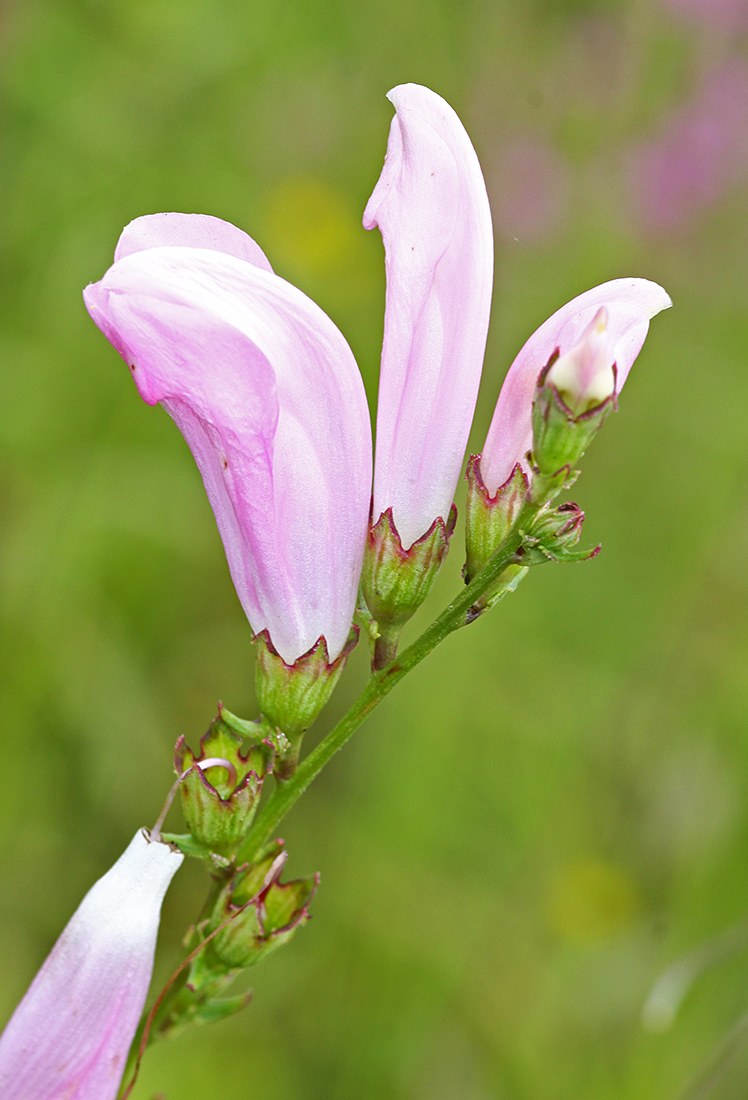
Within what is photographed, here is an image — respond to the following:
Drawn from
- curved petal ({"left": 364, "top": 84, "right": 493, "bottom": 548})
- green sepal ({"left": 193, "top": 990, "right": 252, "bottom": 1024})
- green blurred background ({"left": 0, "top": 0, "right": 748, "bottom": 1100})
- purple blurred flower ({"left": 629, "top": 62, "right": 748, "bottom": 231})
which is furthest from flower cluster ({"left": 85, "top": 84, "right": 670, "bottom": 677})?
purple blurred flower ({"left": 629, "top": 62, "right": 748, "bottom": 231})

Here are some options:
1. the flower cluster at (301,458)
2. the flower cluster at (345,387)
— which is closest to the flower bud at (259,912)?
the flower cluster at (301,458)

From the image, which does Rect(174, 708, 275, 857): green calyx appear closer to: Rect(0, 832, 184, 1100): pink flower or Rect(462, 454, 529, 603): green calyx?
Rect(0, 832, 184, 1100): pink flower

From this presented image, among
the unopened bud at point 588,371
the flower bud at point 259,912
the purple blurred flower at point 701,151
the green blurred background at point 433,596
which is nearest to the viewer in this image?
the unopened bud at point 588,371

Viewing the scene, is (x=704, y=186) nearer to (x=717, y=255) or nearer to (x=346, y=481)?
(x=717, y=255)

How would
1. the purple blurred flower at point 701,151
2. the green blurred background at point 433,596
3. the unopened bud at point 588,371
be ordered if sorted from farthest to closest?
the purple blurred flower at point 701,151 < the green blurred background at point 433,596 < the unopened bud at point 588,371

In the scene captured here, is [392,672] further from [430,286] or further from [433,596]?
[433,596]

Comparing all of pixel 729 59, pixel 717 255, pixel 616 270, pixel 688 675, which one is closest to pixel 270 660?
pixel 688 675

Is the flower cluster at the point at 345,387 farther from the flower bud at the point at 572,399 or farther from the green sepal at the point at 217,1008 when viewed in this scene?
the green sepal at the point at 217,1008

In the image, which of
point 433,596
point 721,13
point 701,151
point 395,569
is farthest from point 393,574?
point 721,13
